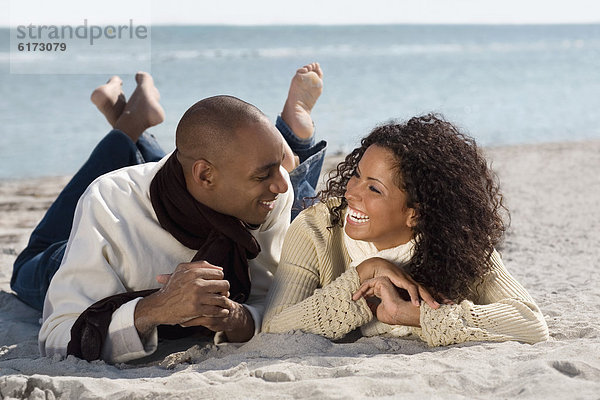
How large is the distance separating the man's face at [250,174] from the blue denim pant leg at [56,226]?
1.26 meters

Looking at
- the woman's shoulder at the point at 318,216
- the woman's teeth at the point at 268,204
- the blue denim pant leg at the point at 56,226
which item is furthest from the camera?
the blue denim pant leg at the point at 56,226

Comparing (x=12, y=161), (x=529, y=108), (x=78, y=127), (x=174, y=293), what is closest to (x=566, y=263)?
(x=174, y=293)

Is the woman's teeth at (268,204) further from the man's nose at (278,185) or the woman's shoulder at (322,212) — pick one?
the woman's shoulder at (322,212)

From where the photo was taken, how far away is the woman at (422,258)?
335 centimetres

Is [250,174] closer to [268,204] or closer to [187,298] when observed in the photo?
[268,204]

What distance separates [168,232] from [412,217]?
110 cm

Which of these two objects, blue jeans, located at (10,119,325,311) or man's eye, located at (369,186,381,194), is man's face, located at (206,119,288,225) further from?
blue jeans, located at (10,119,325,311)

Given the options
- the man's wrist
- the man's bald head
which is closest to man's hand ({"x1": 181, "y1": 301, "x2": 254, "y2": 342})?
the man's wrist

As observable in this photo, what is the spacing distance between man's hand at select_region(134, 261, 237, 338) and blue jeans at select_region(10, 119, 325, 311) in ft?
4.03

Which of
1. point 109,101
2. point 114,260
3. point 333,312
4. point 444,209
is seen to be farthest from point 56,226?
point 444,209

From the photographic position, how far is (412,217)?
11.5 feet

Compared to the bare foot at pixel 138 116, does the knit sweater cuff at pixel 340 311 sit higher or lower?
lower

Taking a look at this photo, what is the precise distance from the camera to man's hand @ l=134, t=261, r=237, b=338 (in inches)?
122

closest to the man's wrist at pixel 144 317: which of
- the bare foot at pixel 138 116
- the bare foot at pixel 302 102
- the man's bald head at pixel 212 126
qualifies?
the man's bald head at pixel 212 126
